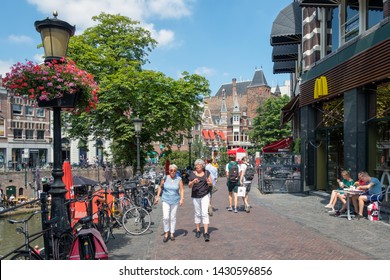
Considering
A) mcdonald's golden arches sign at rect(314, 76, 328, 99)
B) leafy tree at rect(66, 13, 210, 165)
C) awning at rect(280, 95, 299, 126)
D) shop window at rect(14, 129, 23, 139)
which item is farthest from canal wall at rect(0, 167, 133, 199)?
mcdonald's golden arches sign at rect(314, 76, 328, 99)

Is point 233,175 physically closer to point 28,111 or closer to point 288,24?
point 288,24

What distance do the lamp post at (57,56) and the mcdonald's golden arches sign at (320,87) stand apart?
10484 millimetres

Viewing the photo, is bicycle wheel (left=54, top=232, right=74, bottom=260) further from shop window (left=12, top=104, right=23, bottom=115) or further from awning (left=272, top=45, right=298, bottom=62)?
shop window (left=12, top=104, right=23, bottom=115)

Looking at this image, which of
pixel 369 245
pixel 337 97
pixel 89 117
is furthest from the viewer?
pixel 89 117

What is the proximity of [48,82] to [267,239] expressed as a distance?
5076 mm

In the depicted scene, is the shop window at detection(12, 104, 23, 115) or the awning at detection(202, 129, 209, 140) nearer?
the shop window at detection(12, 104, 23, 115)

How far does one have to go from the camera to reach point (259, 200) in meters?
14.4

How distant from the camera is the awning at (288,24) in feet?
65.0

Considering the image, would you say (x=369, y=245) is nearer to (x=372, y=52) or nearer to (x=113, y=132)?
(x=372, y=52)

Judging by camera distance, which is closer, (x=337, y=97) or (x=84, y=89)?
(x=84, y=89)

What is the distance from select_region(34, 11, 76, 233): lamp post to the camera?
5680mm

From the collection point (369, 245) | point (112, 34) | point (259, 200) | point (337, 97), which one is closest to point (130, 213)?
point (369, 245)

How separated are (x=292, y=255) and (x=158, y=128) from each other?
17881 mm

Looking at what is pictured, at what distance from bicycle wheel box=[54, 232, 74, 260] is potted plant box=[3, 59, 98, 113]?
2.05 m
